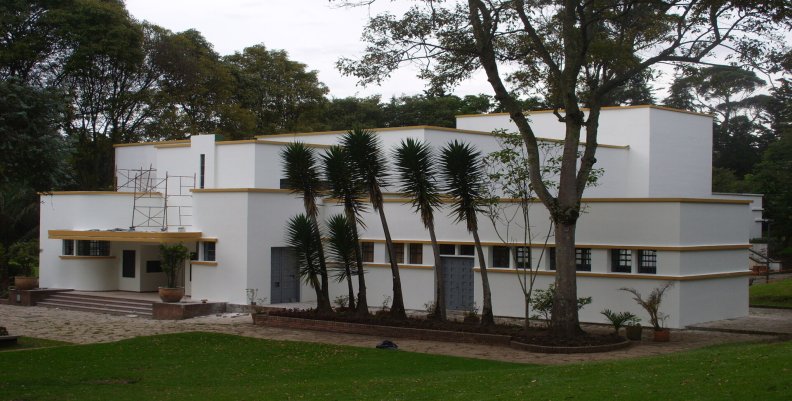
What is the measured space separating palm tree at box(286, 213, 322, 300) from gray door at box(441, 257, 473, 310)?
4.41 meters

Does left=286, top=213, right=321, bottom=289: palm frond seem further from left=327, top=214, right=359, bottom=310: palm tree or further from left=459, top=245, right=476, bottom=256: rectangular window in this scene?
left=459, top=245, right=476, bottom=256: rectangular window

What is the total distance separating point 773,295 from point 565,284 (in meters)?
12.2

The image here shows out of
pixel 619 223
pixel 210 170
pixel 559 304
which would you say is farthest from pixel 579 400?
pixel 210 170

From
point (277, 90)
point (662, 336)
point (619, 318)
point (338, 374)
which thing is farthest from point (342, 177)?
point (277, 90)

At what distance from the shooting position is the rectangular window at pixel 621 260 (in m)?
23.1

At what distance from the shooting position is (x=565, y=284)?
20.2 m

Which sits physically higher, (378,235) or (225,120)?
(225,120)

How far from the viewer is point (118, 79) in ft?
146

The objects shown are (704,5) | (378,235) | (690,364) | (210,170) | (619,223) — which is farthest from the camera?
(210,170)

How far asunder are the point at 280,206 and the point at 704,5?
14908 mm

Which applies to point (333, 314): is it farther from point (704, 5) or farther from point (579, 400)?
point (579, 400)

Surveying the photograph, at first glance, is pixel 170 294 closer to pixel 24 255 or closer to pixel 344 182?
pixel 344 182

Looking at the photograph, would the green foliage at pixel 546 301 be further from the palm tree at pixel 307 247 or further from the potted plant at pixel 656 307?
the palm tree at pixel 307 247

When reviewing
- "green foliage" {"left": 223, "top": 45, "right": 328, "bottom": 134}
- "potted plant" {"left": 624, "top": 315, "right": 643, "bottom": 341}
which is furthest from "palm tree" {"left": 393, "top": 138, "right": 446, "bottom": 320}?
"green foliage" {"left": 223, "top": 45, "right": 328, "bottom": 134}
